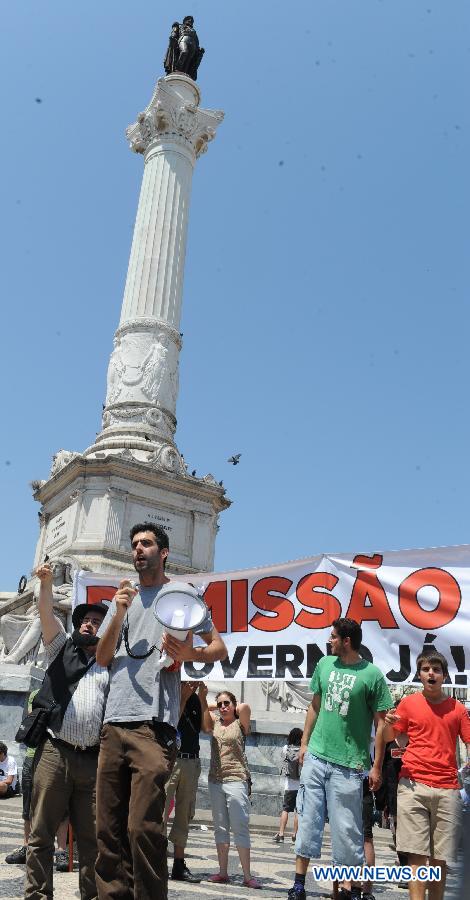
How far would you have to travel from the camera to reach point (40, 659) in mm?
15523

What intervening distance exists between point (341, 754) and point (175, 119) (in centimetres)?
2660

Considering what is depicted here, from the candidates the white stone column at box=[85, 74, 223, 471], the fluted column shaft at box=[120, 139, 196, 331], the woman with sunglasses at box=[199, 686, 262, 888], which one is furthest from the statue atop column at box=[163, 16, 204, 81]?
the woman with sunglasses at box=[199, 686, 262, 888]

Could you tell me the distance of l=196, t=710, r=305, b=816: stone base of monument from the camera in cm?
1237

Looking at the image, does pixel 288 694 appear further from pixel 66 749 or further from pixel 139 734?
pixel 139 734

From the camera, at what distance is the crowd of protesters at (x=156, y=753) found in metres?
3.82


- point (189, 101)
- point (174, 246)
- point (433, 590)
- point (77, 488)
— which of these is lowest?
point (433, 590)

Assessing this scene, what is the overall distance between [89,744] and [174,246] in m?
23.5

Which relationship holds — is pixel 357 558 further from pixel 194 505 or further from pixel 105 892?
pixel 194 505

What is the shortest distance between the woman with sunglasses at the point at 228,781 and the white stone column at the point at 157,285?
1523cm

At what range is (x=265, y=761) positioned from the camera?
12.7 metres

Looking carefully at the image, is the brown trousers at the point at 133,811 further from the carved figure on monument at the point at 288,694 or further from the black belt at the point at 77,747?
the carved figure on monument at the point at 288,694

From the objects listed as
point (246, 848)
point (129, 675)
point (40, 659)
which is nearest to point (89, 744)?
point (129, 675)

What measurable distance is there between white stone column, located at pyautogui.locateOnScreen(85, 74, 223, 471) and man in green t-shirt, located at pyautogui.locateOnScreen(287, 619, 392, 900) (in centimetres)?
1712

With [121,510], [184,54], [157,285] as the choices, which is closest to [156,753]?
[121,510]
